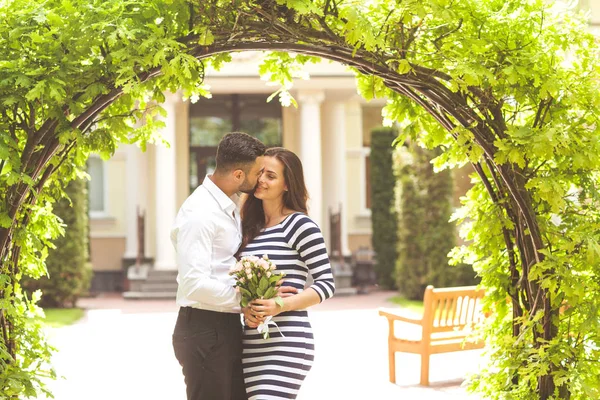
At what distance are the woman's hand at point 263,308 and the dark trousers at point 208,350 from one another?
0.75 feet

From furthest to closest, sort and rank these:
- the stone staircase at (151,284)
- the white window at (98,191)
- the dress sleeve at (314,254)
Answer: the white window at (98,191), the stone staircase at (151,284), the dress sleeve at (314,254)

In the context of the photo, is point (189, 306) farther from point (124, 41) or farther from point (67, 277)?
point (67, 277)

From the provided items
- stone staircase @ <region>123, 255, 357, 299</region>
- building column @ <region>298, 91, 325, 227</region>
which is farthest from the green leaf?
building column @ <region>298, 91, 325, 227</region>

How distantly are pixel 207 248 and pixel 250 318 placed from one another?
14.7 inches

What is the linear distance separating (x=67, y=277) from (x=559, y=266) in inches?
550

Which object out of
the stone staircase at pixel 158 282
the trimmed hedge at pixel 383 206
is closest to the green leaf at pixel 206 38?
the stone staircase at pixel 158 282

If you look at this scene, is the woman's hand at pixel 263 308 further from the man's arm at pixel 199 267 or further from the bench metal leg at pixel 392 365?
the bench metal leg at pixel 392 365

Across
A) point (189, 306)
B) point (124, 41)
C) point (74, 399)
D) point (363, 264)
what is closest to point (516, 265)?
point (189, 306)

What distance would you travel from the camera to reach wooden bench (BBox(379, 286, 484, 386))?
29.2ft

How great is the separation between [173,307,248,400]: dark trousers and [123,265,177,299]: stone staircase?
14.8 m

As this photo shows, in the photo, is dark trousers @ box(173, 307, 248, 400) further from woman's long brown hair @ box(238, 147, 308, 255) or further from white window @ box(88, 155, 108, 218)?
white window @ box(88, 155, 108, 218)

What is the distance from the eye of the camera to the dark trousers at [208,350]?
161 inches

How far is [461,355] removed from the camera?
11.1 metres

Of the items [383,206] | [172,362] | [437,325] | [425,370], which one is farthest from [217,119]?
[425,370]
